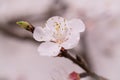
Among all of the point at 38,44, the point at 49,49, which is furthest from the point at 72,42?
the point at 38,44

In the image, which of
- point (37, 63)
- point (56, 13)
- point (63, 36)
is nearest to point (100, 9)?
point (56, 13)

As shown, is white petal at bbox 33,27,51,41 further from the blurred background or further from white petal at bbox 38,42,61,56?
the blurred background

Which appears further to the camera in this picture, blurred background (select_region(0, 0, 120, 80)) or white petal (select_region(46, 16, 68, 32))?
blurred background (select_region(0, 0, 120, 80))

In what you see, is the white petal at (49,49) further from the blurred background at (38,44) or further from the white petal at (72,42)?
the blurred background at (38,44)

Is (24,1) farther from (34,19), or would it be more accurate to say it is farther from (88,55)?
(88,55)

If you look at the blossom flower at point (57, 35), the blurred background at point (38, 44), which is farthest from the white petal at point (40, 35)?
the blurred background at point (38, 44)

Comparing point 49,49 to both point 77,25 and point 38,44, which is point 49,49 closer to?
point 77,25

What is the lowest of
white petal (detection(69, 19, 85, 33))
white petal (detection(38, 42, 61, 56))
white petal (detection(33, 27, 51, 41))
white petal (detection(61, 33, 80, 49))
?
white petal (detection(38, 42, 61, 56))

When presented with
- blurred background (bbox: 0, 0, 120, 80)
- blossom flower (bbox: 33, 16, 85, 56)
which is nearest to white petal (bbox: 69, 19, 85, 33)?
blossom flower (bbox: 33, 16, 85, 56)
